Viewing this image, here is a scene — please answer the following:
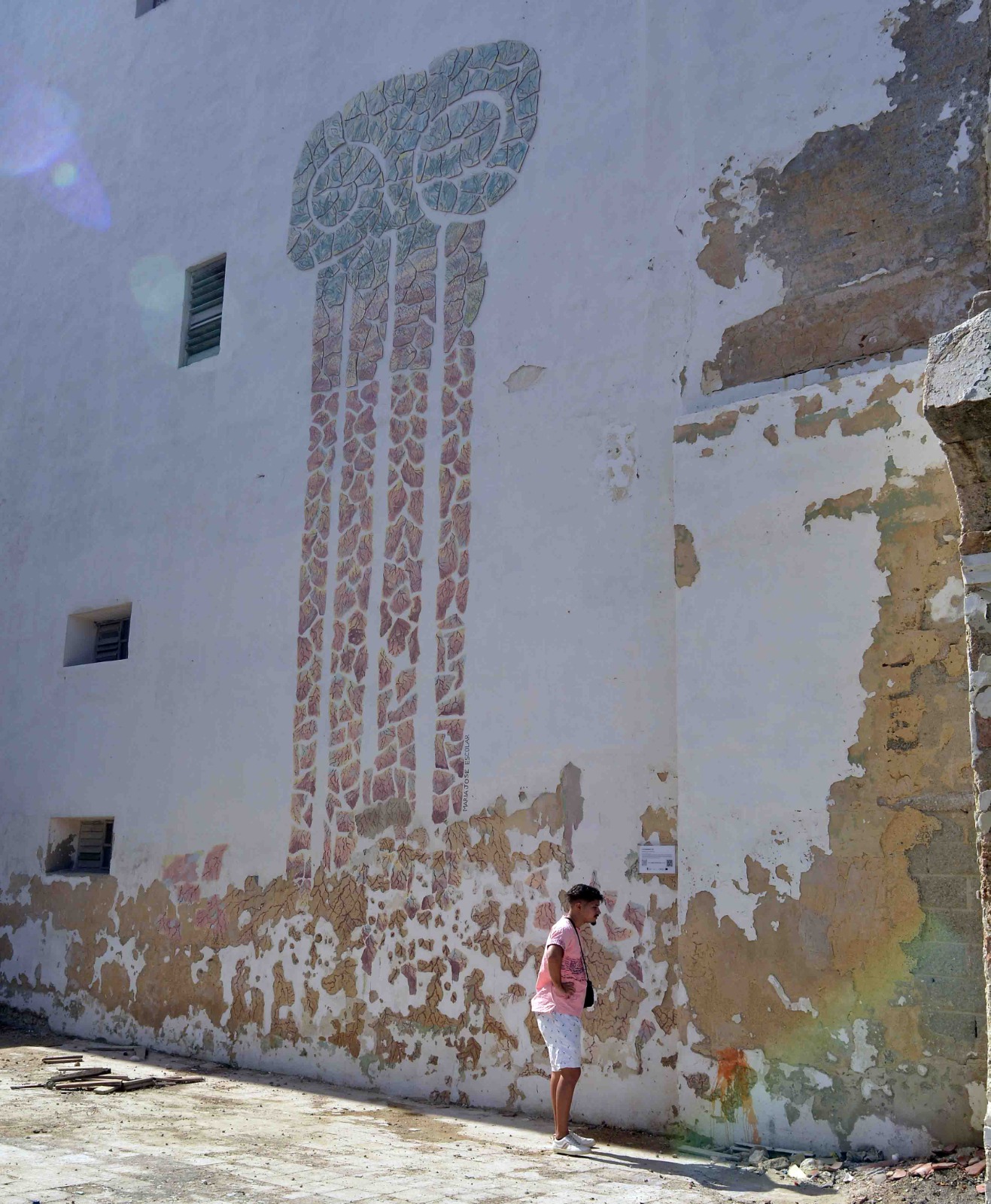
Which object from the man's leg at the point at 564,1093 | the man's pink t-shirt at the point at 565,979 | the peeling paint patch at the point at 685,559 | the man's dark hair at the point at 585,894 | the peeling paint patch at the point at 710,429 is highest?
the peeling paint patch at the point at 710,429

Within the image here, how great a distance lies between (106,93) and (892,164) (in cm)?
816

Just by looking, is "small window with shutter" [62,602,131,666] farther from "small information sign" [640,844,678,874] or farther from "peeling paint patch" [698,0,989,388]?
"peeling paint patch" [698,0,989,388]

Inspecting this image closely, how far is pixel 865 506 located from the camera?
18.9 ft

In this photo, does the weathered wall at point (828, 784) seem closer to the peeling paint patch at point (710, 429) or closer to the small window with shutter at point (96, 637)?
the peeling paint patch at point (710, 429)

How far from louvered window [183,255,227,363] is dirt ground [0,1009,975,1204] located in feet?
18.7

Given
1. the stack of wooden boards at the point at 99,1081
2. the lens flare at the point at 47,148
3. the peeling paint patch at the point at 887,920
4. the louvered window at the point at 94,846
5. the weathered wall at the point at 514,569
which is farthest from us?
the lens flare at the point at 47,148

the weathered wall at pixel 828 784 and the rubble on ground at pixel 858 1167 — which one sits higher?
the weathered wall at pixel 828 784

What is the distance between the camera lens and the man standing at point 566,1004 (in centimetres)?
576

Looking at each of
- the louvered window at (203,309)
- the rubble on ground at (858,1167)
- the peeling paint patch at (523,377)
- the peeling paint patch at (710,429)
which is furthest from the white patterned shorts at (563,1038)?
the louvered window at (203,309)

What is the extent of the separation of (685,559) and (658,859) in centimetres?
157

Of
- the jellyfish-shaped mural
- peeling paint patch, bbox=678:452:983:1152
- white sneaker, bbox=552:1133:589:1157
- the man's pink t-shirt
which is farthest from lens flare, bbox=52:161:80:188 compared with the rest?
white sneaker, bbox=552:1133:589:1157

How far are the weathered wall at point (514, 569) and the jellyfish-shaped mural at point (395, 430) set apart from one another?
34 mm

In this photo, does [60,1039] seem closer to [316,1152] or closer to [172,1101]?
[172,1101]

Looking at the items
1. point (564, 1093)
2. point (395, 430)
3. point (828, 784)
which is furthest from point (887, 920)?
point (395, 430)
